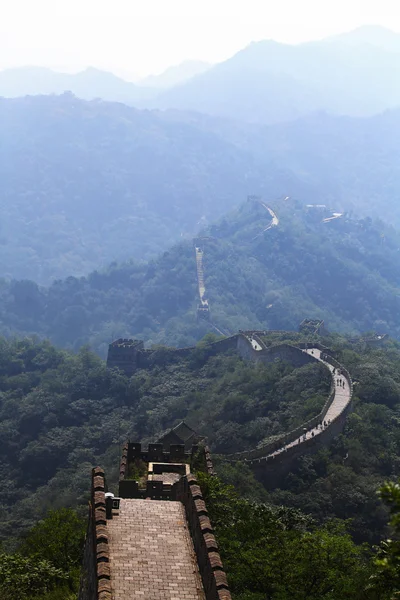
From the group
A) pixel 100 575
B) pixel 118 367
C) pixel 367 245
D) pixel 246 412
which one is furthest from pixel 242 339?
pixel 367 245

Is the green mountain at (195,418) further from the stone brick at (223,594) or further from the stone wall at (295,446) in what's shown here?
the stone brick at (223,594)

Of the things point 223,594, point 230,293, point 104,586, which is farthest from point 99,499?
point 230,293

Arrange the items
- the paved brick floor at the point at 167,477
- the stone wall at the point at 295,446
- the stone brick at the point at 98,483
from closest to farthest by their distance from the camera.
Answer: the stone brick at the point at 98,483, the paved brick floor at the point at 167,477, the stone wall at the point at 295,446

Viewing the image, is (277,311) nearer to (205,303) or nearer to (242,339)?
(205,303)

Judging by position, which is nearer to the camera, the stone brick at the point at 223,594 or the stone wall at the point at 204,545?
the stone brick at the point at 223,594

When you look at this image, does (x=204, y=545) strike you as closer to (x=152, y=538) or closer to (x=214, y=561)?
(x=214, y=561)

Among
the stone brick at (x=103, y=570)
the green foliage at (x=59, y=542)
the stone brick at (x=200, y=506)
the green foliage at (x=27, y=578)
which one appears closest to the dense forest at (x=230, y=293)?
the green foliage at (x=59, y=542)

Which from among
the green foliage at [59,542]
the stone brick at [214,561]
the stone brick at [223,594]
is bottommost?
the green foliage at [59,542]
